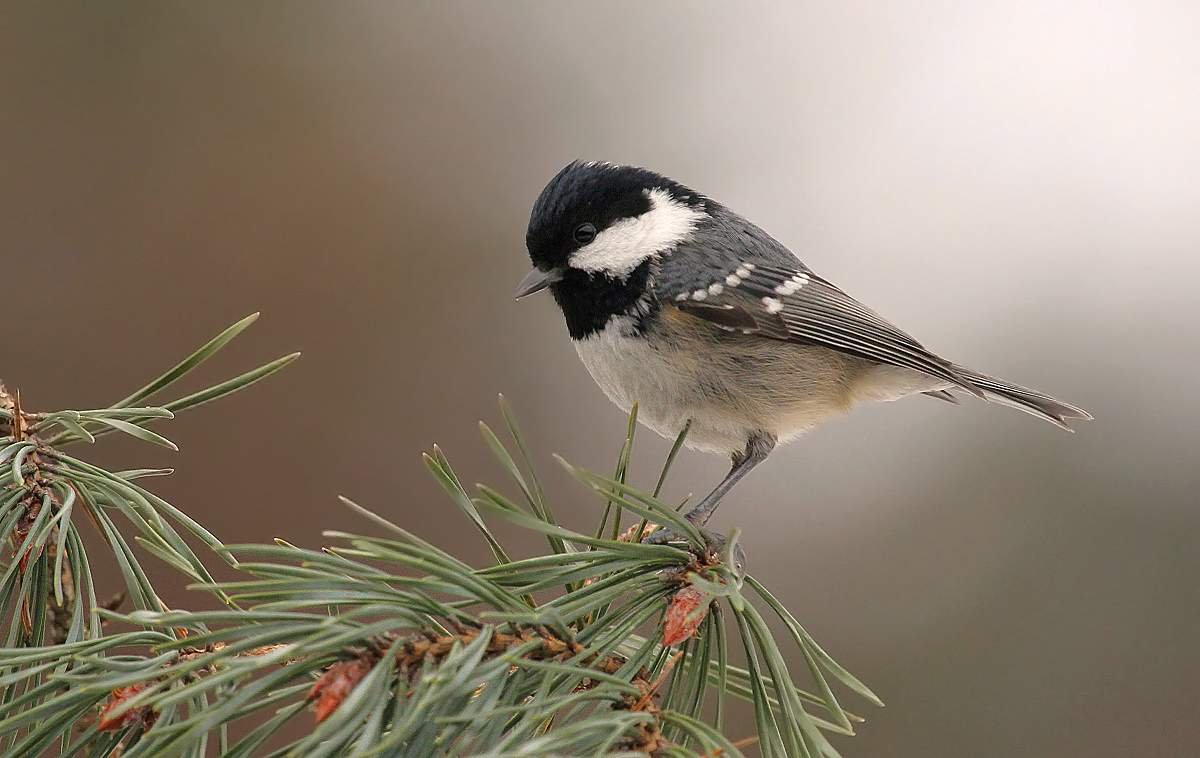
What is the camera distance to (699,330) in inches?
40.5

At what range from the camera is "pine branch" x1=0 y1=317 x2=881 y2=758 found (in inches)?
15.3

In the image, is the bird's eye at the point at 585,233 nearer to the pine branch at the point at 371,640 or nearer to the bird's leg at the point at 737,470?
the bird's leg at the point at 737,470

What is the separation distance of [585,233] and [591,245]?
0.05ft

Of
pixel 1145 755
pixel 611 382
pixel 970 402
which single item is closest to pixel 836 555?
pixel 970 402

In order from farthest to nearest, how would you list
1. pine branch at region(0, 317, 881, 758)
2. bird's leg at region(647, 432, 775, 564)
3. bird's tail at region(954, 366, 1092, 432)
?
bird's tail at region(954, 366, 1092, 432) → bird's leg at region(647, 432, 775, 564) → pine branch at region(0, 317, 881, 758)

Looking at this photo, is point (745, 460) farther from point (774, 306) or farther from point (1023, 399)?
point (1023, 399)

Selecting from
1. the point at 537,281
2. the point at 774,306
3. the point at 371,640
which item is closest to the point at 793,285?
the point at 774,306

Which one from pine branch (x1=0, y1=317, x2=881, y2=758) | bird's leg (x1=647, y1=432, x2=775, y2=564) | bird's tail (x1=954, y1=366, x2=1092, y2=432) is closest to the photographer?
pine branch (x1=0, y1=317, x2=881, y2=758)

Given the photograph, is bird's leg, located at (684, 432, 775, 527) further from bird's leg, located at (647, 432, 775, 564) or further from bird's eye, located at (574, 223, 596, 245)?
bird's eye, located at (574, 223, 596, 245)

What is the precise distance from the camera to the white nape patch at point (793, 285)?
1137mm

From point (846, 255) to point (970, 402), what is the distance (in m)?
0.31

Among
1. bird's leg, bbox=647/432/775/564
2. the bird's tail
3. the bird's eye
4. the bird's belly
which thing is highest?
the bird's eye

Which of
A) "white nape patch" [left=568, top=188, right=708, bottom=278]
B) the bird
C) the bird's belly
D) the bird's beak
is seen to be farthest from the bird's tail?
the bird's beak

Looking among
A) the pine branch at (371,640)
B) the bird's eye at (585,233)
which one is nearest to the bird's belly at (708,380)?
the bird's eye at (585,233)
